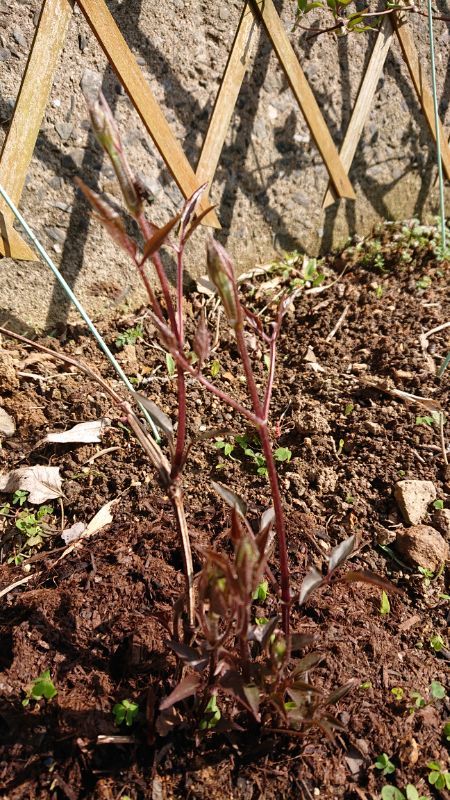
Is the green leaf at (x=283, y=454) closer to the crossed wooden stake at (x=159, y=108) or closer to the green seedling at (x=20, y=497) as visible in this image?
the green seedling at (x=20, y=497)

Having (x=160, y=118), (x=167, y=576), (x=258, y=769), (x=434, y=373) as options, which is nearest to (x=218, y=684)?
(x=258, y=769)

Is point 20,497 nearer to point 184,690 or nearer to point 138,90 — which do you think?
point 184,690

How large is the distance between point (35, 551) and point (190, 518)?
1.53 ft

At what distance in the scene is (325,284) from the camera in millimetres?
2918

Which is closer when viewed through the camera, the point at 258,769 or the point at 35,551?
the point at 258,769

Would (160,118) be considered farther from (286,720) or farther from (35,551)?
(286,720)

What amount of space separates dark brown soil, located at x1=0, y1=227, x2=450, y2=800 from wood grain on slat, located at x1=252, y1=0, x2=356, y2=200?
0.70 meters

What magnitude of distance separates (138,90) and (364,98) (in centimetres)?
124

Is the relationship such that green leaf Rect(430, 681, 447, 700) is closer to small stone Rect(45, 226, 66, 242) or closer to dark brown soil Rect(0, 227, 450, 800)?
dark brown soil Rect(0, 227, 450, 800)

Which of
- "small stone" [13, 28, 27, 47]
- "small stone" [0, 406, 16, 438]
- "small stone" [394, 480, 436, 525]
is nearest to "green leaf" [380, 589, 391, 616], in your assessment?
"small stone" [394, 480, 436, 525]

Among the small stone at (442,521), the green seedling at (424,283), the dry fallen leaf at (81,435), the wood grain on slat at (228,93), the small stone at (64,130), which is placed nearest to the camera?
the small stone at (442,521)

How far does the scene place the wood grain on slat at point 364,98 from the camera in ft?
9.53

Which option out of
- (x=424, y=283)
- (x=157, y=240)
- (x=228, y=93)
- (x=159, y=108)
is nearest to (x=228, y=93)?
(x=228, y=93)

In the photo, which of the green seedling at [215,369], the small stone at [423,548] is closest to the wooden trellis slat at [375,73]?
the green seedling at [215,369]
